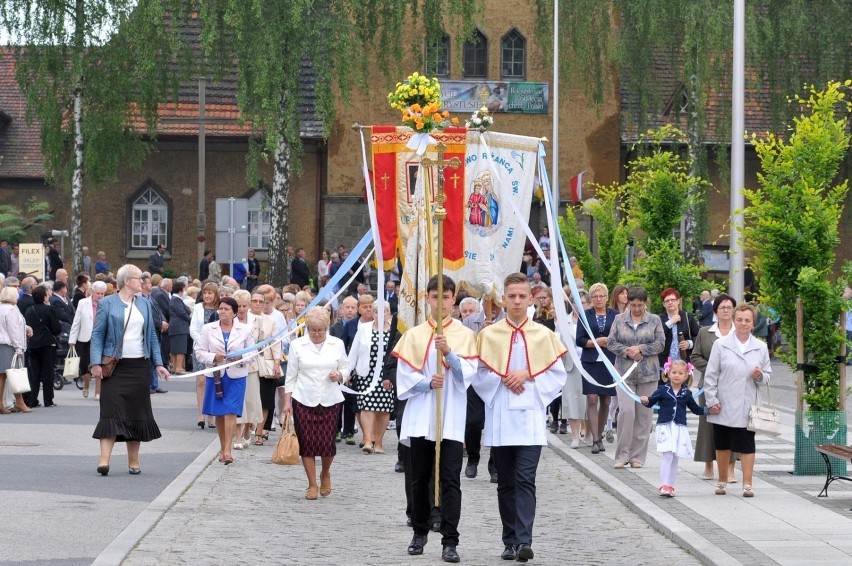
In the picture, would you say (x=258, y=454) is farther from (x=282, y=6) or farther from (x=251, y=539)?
(x=282, y=6)

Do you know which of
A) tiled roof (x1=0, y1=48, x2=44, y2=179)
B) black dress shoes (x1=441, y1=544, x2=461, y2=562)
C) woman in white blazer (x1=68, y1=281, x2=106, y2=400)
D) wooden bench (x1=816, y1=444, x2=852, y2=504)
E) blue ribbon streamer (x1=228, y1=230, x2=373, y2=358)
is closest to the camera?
black dress shoes (x1=441, y1=544, x2=461, y2=562)

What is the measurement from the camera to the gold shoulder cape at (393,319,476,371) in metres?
11.0

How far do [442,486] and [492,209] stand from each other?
10070mm

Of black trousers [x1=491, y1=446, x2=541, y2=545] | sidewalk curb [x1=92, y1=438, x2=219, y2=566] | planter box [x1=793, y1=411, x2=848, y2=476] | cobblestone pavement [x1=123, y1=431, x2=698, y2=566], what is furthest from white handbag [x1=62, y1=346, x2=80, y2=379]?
black trousers [x1=491, y1=446, x2=541, y2=545]

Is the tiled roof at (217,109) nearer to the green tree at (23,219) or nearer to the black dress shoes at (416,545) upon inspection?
the green tree at (23,219)

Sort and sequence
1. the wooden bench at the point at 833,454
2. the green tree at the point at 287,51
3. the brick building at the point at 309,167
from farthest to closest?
the brick building at the point at 309,167, the green tree at the point at 287,51, the wooden bench at the point at 833,454

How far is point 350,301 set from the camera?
757 inches

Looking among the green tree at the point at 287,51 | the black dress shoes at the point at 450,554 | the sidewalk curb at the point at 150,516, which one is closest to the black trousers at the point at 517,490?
the black dress shoes at the point at 450,554

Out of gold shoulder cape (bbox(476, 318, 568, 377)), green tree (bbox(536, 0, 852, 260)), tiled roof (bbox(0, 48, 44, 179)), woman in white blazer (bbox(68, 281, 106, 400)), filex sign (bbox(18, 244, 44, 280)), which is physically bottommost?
woman in white blazer (bbox(68, 281, 106, 400))

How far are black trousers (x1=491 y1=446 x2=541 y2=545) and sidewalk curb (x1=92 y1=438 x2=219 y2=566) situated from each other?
248 centimetres

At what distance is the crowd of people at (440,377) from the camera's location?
1084 centimetres

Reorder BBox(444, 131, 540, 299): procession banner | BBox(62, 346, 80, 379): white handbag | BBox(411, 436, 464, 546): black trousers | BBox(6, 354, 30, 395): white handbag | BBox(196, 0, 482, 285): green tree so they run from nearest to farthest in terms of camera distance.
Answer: BBox(411, 436, 464, 546): black trousers, BBox(444, 131, 540, 299): procession banner, BBox(6, 354, 30, 395): white handbag, BBox(62, 346, 80, 379): white handbag, BBox(196, 0, 482, 285): green tree

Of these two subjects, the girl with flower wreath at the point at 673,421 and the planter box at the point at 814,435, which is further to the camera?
the planter box at the point at 814,435

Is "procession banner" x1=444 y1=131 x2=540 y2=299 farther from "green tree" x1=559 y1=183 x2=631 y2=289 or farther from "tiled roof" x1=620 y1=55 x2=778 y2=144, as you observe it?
"tiled roof" x1=620 y1=55 x2=778 y2=144
